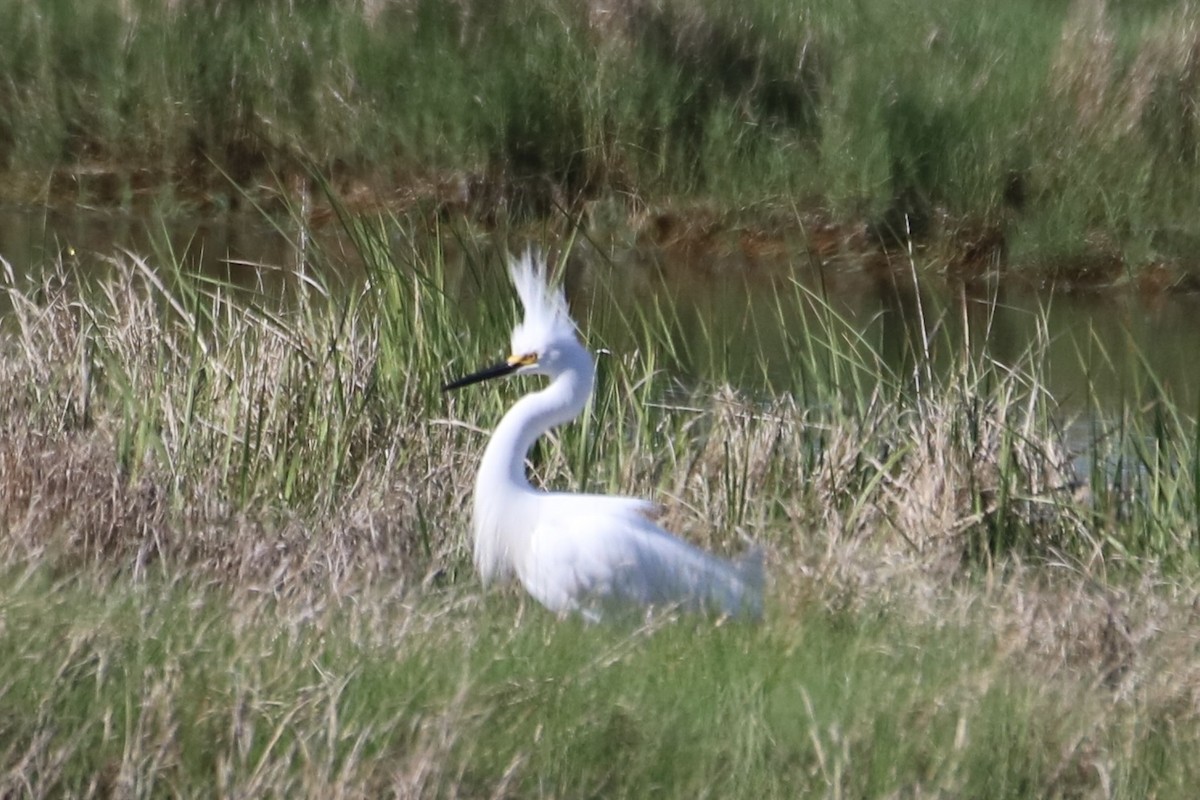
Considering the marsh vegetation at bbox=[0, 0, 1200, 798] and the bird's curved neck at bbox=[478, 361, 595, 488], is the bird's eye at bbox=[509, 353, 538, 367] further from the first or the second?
the marsh vegetation at bbox=[0, 0, 1200, 798]

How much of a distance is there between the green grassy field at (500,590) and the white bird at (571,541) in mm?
121

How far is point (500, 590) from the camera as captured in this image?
4.69 meters

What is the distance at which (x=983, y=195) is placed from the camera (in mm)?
11422

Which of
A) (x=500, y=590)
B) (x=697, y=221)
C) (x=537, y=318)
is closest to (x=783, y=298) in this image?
(x=697, y=221)

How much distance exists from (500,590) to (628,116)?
24.1 ft

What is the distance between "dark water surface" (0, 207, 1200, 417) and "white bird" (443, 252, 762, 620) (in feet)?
11.8

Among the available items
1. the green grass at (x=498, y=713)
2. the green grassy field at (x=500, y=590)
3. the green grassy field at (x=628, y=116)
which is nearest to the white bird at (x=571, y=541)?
the green grassy field at (x=500, y=590)

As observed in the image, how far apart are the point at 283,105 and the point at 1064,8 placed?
5698 mm

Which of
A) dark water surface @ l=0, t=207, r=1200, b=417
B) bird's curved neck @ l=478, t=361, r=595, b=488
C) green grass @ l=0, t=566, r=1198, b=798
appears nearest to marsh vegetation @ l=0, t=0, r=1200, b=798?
green grass @ l=0, t=566, r=1198, b=798

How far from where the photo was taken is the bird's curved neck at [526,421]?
4832 mm

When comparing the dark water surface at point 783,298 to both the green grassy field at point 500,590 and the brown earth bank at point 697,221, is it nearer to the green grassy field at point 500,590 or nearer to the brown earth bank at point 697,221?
the brown earth bank at point 697,221

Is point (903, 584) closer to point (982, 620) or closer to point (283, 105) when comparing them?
point (982, 620)

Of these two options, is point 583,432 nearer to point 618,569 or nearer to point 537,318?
point 537,318

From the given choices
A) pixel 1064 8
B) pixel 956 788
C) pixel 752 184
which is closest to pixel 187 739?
pixel 956 788
